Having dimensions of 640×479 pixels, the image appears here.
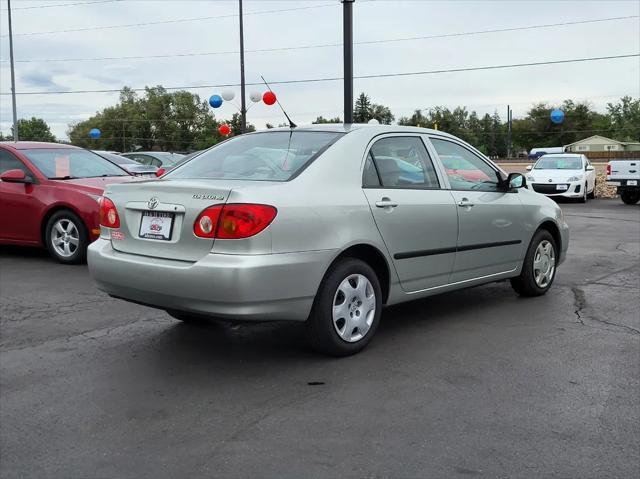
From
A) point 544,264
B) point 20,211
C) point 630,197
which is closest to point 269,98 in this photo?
point 630,197

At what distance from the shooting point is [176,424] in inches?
140

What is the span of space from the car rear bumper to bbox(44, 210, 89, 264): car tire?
409 centimetres

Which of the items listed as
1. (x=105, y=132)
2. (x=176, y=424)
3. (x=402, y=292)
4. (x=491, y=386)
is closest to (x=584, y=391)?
(x=491, y=386)

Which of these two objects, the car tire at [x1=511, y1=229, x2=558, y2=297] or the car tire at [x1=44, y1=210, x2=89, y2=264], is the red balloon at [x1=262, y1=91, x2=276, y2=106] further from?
the car tire at [x1=511, y1=229, x2=558, y2=297]

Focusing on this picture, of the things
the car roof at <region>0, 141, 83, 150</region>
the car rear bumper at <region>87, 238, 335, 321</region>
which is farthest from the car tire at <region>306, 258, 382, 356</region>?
the car roof at <region>0, 141, 83, 150</region>

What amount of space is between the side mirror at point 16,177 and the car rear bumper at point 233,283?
4.68 meters

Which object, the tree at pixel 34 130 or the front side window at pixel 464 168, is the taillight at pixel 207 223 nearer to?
the front side window at pixel 464 168

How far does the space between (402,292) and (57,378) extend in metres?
2.39

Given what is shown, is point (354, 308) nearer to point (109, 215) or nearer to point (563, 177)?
point (109, 215)

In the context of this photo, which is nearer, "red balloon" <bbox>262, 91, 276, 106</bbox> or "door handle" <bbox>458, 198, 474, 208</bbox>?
"door handle" <bbox>458, 198, 474, 208</bbox>

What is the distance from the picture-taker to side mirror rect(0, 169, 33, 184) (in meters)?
8.45

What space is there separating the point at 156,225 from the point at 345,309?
1.33 m

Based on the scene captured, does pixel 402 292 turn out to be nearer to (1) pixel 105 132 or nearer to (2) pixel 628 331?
(2) pixel 628 331

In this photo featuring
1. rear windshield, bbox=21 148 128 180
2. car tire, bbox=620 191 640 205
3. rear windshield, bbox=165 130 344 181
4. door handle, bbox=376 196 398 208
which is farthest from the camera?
car tire, bbox=620 191 640 205
